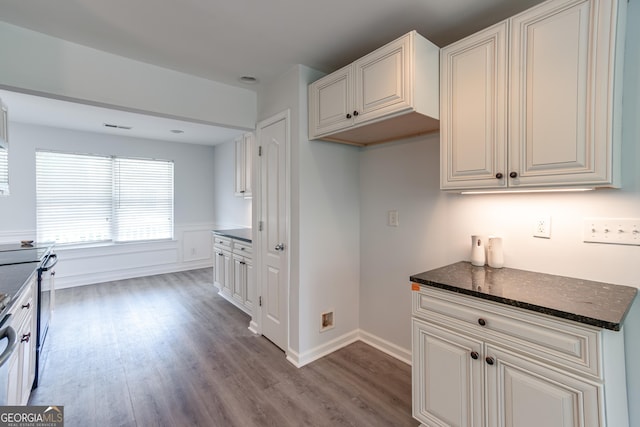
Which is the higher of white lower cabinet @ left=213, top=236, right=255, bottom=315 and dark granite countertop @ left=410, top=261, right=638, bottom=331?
dark granite countertop @ left=410, top=261, right=638, bottom=331

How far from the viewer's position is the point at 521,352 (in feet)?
4.15

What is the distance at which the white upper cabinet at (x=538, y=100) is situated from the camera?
1270mm

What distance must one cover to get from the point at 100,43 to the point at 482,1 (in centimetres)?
243

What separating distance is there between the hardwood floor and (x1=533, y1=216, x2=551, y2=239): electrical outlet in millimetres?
1325

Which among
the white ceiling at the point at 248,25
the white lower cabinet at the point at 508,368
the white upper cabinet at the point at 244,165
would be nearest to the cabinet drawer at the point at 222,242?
the white upper cabinet at the point at 244,165

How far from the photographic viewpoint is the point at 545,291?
1380mm

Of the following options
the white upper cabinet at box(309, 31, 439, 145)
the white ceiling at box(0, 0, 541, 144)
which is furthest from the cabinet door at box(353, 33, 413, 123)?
the white ceiling at box(0, 0, 541, 144)

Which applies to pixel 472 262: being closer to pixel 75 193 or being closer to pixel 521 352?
pixel 521 352

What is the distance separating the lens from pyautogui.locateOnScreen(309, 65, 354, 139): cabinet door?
81.4 inches

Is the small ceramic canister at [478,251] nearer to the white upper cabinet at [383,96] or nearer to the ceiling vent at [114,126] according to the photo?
the white upper cabinet at [383,96]

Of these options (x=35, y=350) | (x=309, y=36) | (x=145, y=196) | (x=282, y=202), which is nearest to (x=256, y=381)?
(x=282, y=202)

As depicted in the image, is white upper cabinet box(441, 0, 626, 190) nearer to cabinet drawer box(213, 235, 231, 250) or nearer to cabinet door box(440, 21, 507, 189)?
cabinet door box(440, 21, 507, 189)

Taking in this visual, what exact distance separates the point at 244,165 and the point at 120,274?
2.95 metres

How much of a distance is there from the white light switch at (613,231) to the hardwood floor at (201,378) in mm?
1436
